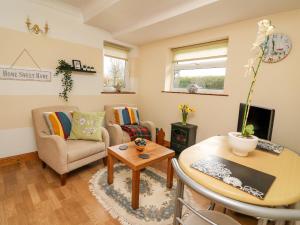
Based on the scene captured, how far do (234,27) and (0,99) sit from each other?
3.50 meters

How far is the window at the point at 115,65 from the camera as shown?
359 centimetres

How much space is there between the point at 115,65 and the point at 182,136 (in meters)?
2.21

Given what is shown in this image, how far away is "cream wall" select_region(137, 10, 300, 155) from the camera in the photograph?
6.72ft

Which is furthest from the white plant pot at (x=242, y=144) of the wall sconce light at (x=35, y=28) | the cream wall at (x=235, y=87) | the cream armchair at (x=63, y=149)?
the wall sconce light at (x=35, y=28)

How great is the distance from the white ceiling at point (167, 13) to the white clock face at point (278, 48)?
0.33m

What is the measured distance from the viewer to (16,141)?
8.05 feet

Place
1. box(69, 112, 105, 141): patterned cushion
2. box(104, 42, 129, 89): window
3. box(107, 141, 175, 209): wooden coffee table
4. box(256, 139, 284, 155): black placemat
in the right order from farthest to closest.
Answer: box(104, 42, 129, 89): window < box(69, 112, 105, 141): patterned cushion < box(107, 141, 175, 209): wooden coffee table < box(256, 139, 284, 155): black placemat

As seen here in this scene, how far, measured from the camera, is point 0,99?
A: 2258mm

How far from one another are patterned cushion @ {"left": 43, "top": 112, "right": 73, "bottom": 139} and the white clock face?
9.45 ft

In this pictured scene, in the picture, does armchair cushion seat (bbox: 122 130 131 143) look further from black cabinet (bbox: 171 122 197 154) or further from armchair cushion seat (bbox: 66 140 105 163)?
black cabinet (bbox: 171 122 197 154)

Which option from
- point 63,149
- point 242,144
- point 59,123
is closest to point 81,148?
point 63,149

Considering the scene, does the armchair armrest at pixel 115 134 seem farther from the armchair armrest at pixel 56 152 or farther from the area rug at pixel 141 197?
the armchair armrest at pixel 56 152

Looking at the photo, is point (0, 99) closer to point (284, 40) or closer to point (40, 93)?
point (40, 93)

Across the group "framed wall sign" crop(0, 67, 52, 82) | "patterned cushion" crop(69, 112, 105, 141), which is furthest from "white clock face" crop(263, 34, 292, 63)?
"framed wall sign" crop(0, 67, 52, 82)
